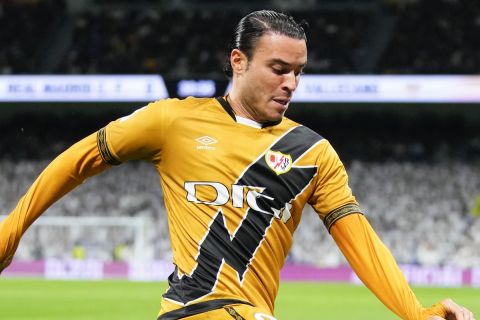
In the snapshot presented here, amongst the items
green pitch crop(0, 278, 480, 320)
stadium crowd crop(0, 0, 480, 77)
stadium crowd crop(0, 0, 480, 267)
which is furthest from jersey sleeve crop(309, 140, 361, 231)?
stadium crowd crop(0, 0, 480, 77)

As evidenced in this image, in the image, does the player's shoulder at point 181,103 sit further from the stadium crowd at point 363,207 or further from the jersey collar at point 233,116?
the stadium crowd at point 363,207

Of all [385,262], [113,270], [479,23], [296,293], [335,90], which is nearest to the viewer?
[385,262]

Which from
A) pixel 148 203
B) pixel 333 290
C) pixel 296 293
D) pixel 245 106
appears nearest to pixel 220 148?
pixel 245 106

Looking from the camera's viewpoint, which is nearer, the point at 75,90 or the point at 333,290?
the point at 333,290

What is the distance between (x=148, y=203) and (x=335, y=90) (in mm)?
6439

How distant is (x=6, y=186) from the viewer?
28.7m

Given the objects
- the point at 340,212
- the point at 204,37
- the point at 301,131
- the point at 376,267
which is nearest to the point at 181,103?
the point at 301,131

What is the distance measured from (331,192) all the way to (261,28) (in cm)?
66

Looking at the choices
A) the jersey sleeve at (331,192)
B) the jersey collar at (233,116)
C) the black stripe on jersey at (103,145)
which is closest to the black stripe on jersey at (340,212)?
the jersey sleeve at (331,192)

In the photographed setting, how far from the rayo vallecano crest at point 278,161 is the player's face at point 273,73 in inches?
5.2

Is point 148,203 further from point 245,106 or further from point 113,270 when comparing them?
point 245,106

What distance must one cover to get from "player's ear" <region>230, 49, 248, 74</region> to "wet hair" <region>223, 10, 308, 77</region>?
0.05 ft

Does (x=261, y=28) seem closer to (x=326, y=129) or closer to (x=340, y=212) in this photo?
(x=340, y=212)

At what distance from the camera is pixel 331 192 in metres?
3.71
